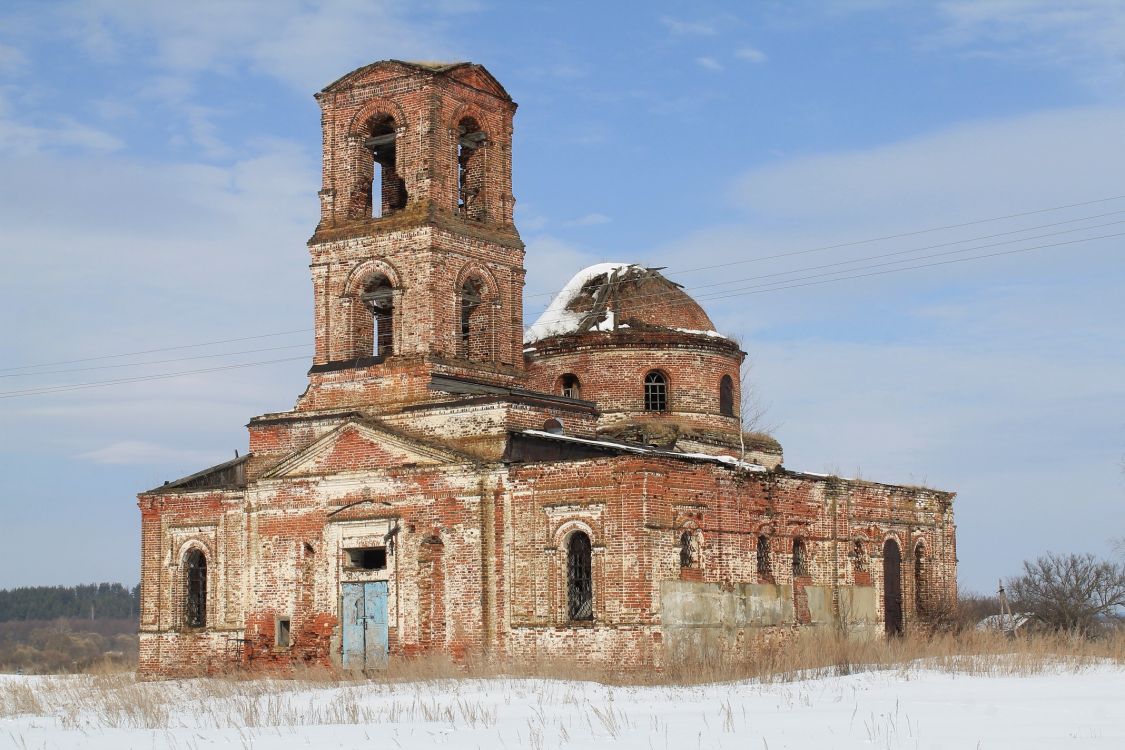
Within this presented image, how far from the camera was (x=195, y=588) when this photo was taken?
98.8 feet

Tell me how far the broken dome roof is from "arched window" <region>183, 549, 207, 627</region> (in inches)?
328

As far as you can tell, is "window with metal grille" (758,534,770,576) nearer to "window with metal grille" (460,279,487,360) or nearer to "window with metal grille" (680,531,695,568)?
"window with metal grille" (680,531,695,568)

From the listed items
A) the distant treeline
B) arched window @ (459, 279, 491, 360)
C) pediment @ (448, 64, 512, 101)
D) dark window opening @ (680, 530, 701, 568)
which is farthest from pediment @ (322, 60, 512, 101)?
the distant treeline

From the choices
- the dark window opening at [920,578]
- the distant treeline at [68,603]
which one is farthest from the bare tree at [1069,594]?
the distant treeline at [68,603]

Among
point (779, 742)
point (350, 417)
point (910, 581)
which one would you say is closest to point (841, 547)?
point (910, 581)

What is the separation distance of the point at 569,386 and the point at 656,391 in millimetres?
1867

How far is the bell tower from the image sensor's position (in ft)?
91.4

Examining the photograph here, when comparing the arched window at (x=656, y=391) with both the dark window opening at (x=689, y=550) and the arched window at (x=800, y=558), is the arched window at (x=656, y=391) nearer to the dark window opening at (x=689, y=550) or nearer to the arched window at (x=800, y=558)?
the arched window at (x=800, y=558)

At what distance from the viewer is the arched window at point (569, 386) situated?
3253cm

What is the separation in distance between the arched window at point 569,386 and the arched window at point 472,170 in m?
4.85

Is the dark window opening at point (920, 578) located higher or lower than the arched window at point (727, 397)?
lower

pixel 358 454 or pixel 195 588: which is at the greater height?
pixel 358 454

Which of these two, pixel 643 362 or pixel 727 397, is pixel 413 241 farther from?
pixel 727 397

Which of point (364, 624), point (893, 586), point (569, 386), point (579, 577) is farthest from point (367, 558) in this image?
point (893, 586)
